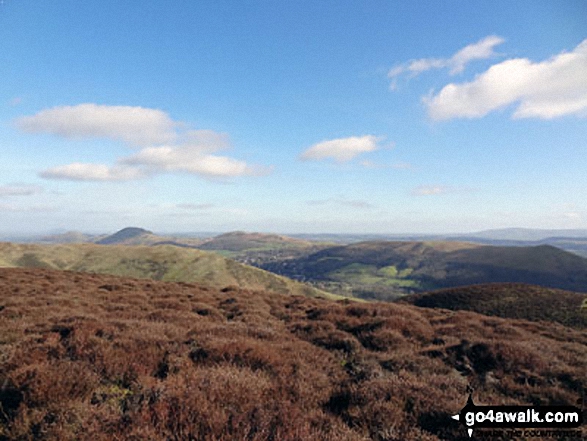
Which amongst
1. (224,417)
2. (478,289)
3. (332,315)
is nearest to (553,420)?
(224,417)

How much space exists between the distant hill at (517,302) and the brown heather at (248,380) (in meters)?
20.1

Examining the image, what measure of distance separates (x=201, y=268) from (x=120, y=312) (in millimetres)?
104192

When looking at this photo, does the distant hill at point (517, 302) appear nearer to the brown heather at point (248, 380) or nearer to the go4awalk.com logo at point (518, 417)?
the brown heather at point (248, 380)

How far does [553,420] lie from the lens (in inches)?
229

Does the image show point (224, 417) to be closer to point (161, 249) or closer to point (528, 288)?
point (528, 288)

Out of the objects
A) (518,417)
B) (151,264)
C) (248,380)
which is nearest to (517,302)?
(518,417)

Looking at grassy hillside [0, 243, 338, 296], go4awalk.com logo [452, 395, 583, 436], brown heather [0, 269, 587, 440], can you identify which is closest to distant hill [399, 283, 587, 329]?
brown heather [0, 269, 587, 440]

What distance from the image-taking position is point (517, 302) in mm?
33188

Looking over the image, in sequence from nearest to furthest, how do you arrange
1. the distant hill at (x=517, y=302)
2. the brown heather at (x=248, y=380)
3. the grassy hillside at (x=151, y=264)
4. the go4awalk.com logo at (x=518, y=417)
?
the brown heather at (x=248, y=380), the go4awalk.com logo at (x=518, y=417), the distant hill at (x=517, y=302), the grassy hillside at (x=151, y=264)

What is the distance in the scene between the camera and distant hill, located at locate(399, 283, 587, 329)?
27.1 m

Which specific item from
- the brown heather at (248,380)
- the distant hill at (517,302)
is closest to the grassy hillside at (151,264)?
the distant hill at (517,302)

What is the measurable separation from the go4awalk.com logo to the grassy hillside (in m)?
94.7

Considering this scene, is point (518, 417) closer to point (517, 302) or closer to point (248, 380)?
point (248, 380)

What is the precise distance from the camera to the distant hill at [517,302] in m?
27.1
